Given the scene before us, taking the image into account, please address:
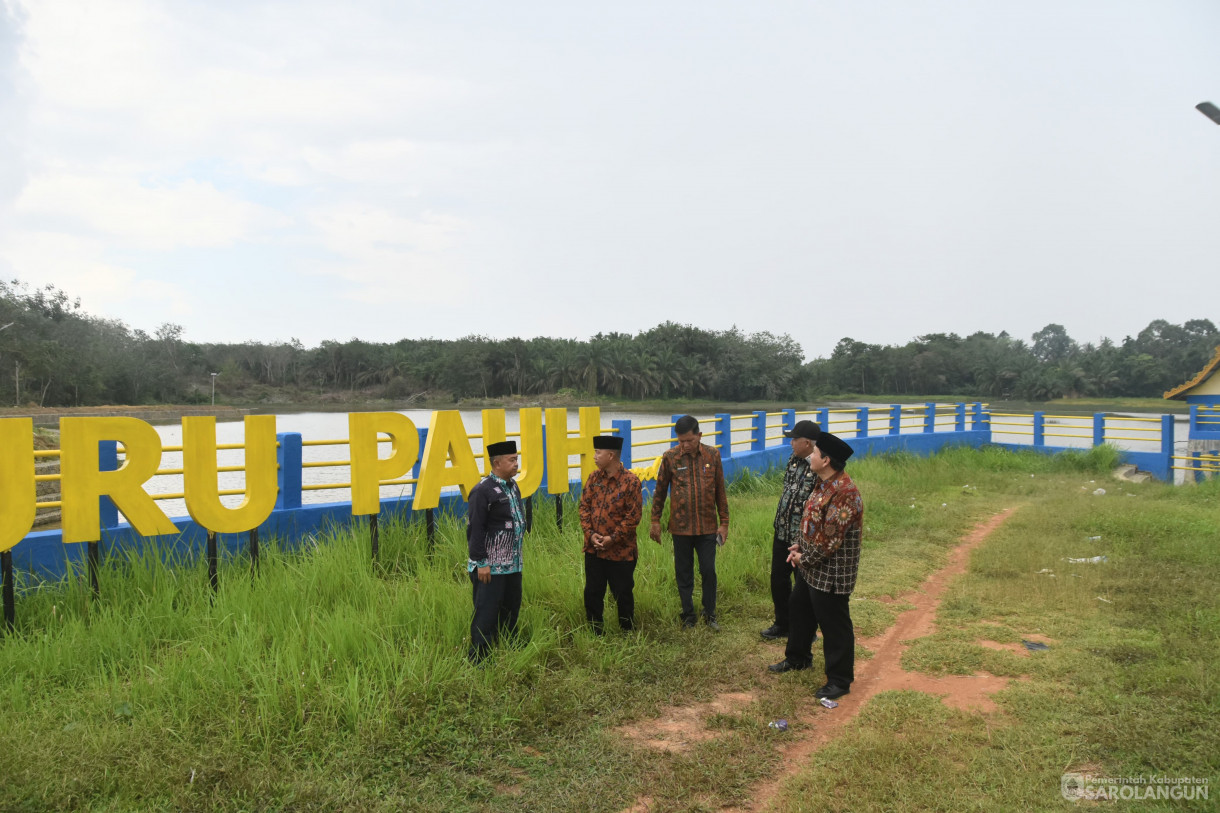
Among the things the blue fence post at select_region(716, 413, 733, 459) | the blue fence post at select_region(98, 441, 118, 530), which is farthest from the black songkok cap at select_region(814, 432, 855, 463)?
the blue fence post at select_region(716, 413, 733, 459)

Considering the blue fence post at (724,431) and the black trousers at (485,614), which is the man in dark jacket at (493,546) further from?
the blue fence post at (724,431)

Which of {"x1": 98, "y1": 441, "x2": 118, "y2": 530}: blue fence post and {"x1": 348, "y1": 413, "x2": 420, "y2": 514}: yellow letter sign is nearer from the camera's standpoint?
{"x1": 98, "y1": 441, "x2": 118, "y2": 530}: blue fence post

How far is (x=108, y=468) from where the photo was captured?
5.32 m

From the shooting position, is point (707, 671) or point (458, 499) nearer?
point (707, 671)

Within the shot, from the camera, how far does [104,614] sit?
4.56m

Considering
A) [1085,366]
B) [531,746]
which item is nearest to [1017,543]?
[531,746]

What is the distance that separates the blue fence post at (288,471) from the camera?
6707 mm

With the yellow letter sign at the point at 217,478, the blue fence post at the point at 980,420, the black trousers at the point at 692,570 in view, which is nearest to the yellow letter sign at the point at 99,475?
the yellow letter sign at the point at 217,478

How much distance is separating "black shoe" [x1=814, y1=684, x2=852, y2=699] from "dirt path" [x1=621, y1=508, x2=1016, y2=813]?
4cm

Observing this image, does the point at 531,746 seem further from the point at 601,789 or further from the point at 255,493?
the point at 255,493

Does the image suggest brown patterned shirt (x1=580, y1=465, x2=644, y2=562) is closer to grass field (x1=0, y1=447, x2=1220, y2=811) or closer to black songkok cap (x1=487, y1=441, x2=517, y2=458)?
grass field (x1=0, y1=447, x2=1220, y2=811)

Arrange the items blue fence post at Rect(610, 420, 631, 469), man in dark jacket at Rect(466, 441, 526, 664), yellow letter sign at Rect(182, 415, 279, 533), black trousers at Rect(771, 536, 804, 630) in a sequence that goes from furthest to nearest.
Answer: blue fence post at Rect(610, 420, 631, 469)
yellow letter sign at Rect(182, 415, 279, 533)
black trousers at Rect(771, 536, 804, 630)
man in dark jacket at Rect(466, 441, 526, 664)

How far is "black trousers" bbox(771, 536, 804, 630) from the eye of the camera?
5.16 m

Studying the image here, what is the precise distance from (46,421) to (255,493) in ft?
170
